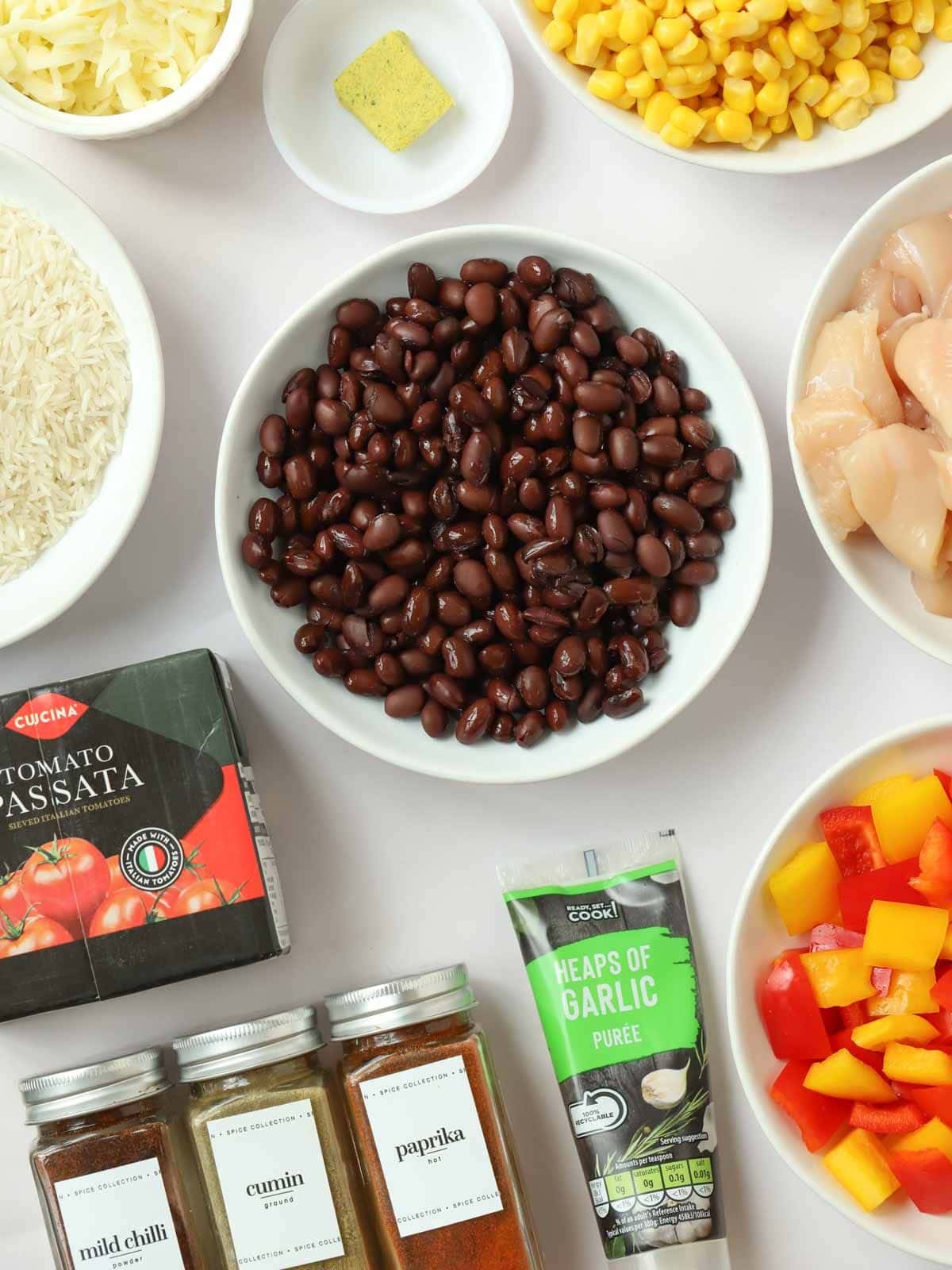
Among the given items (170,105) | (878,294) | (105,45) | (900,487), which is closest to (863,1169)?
(900,487)

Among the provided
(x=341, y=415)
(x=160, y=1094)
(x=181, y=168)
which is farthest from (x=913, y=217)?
(x=160, y=1094)

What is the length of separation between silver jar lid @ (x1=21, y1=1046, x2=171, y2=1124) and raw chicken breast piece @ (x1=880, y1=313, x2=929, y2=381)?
1.27 m

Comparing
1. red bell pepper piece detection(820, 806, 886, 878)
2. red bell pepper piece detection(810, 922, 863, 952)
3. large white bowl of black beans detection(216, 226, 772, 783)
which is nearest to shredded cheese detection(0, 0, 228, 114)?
large white bowl of black beans detection(216, 226, 772, 783)

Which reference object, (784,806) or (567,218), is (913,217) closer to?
(567,218)

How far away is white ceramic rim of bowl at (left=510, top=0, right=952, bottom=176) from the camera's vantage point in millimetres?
1477

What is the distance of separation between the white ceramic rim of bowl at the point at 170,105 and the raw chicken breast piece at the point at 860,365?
83cm

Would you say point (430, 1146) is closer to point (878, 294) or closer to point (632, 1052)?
point (632, 1052)

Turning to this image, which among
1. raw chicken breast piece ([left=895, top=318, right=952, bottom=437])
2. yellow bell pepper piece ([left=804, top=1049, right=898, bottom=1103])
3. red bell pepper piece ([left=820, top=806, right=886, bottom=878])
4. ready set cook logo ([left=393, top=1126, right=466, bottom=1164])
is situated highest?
raw chicken breast piece ([left=895, top=318, right=952, bottom=437])

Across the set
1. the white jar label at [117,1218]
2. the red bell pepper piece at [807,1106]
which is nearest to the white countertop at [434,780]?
the red bell pepper piece at [807,1106]

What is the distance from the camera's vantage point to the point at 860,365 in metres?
1.42

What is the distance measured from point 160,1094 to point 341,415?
915 millimetres

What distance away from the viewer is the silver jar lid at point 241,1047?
1.42 metres

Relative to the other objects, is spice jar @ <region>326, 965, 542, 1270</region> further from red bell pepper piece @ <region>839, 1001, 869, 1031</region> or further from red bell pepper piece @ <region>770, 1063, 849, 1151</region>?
red bell pepper piece @ <region>839, 1001, 869, 1031</region>

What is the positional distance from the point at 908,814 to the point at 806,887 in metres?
0.16
